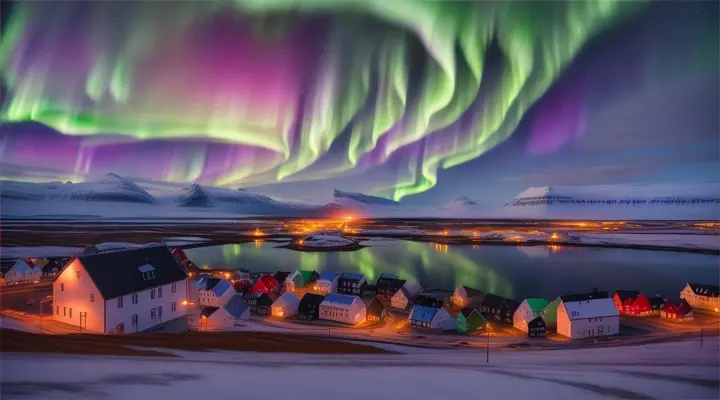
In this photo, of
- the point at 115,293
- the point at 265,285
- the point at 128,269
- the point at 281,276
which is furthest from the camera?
the point at 281,276

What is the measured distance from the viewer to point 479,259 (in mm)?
15234

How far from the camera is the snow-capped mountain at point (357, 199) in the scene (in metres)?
7.38

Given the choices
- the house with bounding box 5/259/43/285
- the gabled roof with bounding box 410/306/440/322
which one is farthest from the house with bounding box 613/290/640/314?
the house with bounding box 5/259/43/285

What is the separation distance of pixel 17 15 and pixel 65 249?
5.06 metres

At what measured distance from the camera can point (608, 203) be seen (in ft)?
23.4

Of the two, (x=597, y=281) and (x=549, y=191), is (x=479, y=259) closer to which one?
(x=597, y=281)

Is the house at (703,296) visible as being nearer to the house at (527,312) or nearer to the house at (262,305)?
the house at (527,312)

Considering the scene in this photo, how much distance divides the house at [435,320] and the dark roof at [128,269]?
4.92m

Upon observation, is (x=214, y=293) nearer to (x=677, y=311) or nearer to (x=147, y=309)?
(x=147, y=309)

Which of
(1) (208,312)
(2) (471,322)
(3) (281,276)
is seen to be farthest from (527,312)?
(3) (281,276)

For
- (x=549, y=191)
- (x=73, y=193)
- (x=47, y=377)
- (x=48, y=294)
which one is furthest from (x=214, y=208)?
(x=549, y=191)

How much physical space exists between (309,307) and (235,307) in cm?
171

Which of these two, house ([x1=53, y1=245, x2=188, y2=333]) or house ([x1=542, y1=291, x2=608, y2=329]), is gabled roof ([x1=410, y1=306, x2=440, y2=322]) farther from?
house ([x1=53, y1=245, x2=188, y2=333])

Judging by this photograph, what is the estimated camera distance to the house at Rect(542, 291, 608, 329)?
700 centimetres
